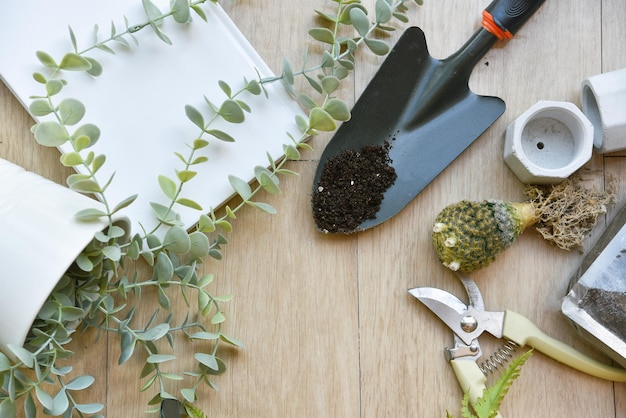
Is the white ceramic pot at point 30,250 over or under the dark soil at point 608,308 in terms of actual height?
under

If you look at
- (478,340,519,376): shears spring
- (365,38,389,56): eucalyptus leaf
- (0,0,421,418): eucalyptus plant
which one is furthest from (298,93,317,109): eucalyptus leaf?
(478,340,519,376): shears spring

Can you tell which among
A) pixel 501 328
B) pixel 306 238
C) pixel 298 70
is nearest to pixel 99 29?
pixel 298 70

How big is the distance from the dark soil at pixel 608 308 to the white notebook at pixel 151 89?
438 millimetres

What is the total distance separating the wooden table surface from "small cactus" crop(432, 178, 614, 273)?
0.12ft

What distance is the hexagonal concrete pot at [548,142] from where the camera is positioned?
809mm

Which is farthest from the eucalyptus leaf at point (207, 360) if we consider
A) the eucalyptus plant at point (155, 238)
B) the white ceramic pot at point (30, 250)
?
the white ceramic pot at point (30, 250)

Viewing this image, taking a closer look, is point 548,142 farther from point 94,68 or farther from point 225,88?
point 94,68

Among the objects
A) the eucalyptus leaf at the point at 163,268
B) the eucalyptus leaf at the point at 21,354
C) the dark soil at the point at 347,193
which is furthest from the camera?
the dark soil at the point at 347,193

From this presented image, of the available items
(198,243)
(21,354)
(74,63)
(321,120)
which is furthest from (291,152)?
(21,354)

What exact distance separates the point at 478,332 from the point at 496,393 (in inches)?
3.4

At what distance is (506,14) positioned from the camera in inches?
32.8

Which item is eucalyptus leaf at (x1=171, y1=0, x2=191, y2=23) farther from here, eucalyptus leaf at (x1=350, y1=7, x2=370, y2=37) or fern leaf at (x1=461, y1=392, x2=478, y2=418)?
fern leaf at (x1=461, y1=392, x2=478, y2=418)

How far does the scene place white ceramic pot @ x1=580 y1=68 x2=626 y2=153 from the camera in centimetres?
81

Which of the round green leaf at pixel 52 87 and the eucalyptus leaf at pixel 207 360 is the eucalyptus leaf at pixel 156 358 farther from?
the round green leaf at pixel 52 87
